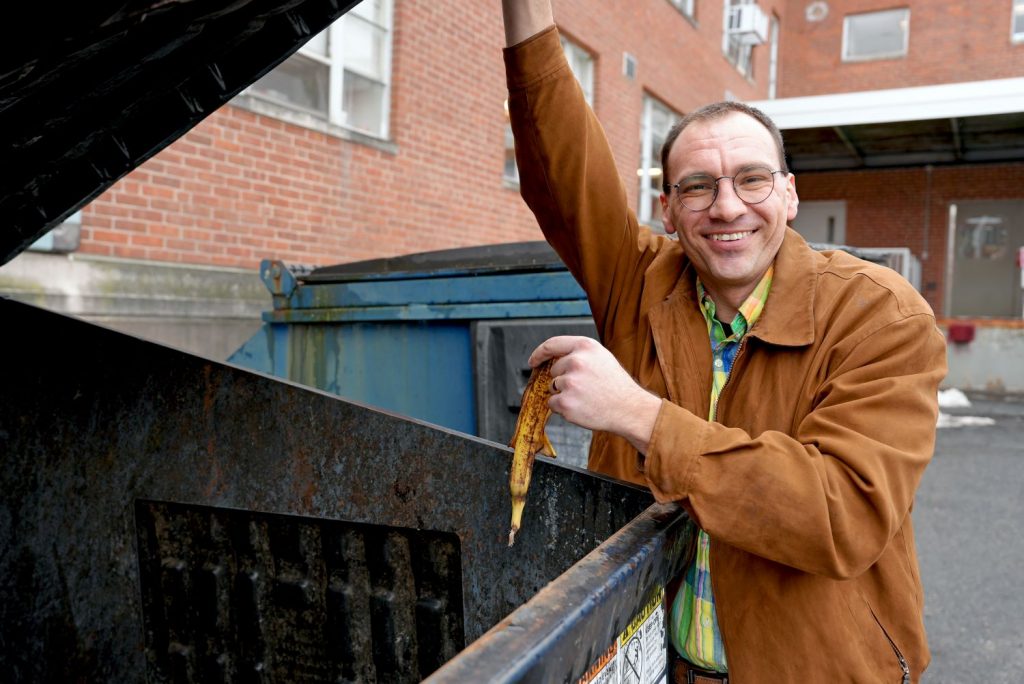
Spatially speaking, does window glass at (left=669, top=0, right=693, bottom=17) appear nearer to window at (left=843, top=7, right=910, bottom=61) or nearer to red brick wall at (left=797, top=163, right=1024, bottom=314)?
red brick wall at (left=797, top=163, right=1024, bottom=314)

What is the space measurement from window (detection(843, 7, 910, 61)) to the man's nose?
20.9 m

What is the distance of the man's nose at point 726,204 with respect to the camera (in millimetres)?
1649

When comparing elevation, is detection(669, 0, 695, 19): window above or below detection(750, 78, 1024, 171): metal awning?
above

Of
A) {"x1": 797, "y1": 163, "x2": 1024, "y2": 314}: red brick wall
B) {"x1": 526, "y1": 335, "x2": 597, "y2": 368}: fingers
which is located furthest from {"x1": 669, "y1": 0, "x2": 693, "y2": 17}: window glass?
{"x1": 526, "y1": 335, "x2": 597, "y2": 368}: fingers

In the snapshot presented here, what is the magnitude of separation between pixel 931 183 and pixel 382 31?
14.7m

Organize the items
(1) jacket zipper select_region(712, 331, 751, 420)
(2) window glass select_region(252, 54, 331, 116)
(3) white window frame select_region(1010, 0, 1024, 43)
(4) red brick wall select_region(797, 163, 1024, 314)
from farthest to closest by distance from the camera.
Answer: (3) white window frame select_region(1010, 0, 1024, 43), (4) red brick wall select_region(797, 163, 1024, 314), (2) window glass select_region(252, 54, 331, 116), (1) jacket zipper select_region(712, 331, 751, 420)

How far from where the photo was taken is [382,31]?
753cm

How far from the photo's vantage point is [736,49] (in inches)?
677

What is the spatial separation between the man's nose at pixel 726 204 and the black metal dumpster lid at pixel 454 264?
1.71 metres

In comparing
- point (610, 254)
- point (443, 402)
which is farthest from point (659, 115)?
point (610, 254)

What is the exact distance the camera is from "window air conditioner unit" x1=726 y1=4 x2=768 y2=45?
15.6 m

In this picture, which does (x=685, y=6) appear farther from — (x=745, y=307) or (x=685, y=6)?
(x=745, y=307)

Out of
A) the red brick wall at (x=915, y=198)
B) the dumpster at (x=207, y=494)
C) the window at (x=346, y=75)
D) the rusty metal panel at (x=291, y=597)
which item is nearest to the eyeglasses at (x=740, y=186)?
the dumpster at (x=207, y=494)

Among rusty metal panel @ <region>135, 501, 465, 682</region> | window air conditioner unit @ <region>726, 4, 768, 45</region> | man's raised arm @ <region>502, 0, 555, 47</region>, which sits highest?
window air conditioner unit @ <region>726, 4, 768, 45</region>
